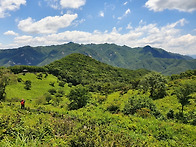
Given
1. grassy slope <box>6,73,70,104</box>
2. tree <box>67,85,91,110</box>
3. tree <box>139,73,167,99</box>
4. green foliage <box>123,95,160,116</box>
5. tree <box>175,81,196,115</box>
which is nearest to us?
green foliage <box>123,95,160,116</box>

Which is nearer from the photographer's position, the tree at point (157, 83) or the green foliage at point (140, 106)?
the green foliage at point (140, 106)

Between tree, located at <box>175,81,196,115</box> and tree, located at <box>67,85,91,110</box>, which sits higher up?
tree, located at <box>175,81,196,115</box>

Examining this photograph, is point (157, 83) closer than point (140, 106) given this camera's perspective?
No

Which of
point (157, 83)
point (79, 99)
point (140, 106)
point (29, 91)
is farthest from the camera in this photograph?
point (29, 91)

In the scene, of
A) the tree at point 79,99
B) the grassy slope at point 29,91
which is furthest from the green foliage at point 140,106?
the grassy slope at point 29,91

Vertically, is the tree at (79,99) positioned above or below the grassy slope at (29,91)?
above

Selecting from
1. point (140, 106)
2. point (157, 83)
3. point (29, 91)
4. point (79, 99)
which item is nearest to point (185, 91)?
point (140, 106)

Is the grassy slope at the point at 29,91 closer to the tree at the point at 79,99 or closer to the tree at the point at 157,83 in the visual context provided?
the tree at the point at 79,99

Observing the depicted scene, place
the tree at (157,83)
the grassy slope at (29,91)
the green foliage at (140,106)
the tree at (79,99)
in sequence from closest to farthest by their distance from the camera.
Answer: the green foliage at (140,106) < the tree at (79,99) < the tree at (157,83) < the grassy slope at (29,91)

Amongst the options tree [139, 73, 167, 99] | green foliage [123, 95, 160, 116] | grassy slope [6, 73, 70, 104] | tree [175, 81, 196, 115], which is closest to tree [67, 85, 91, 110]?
green foliage [123, 95, 160, 116]

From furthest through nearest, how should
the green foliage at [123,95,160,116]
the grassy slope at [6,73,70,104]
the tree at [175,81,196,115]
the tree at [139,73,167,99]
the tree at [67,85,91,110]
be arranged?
the grassy slope at [6,73,70,104] → the tree at [139,73,167,99] → the tree at [67,85,91,110] → the tree at [175,81,196,115] → the green foliage at [123,95,160,116]

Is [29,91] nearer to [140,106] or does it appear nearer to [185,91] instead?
[140,106]

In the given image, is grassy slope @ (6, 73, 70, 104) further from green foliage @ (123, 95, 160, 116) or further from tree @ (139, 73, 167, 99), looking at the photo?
green foliage @ (123, 95, 160, 116)

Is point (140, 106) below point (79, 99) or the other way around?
the other way around
